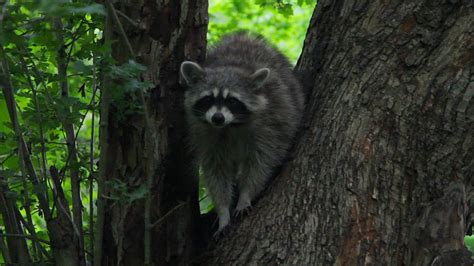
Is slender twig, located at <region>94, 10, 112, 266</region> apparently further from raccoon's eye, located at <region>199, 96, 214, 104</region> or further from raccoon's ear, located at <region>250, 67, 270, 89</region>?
raccoon's ear, located at <region>250, 67, 270, 89</region>

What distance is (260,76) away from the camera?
16.0 ft

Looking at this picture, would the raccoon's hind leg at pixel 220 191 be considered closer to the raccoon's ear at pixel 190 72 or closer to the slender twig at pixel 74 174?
the raccoon's ear at pixel 190 72

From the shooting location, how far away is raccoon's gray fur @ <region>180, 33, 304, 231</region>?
4.56 m

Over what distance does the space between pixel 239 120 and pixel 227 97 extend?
204 mm

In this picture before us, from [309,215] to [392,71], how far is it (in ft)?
3.30

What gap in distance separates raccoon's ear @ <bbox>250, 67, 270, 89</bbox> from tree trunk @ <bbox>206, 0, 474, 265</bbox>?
642 millimetres

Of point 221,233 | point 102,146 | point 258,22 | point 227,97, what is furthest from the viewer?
point 258,22

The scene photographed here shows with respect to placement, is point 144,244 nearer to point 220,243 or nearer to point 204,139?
point 220,243

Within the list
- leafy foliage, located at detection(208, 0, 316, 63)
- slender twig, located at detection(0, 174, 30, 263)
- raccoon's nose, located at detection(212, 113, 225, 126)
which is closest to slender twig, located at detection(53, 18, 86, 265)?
slender twig, located at detection(0, 174, 30, 263)

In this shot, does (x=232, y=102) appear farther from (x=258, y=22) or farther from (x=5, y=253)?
(x=258, y=22)

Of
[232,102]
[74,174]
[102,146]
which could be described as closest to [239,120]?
[232,102]

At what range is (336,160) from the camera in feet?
12.6

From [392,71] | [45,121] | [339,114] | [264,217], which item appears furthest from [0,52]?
[392,71]

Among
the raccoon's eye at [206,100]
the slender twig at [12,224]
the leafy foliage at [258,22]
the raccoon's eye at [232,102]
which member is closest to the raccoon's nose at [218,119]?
the raccoon's eye at [206,100]
